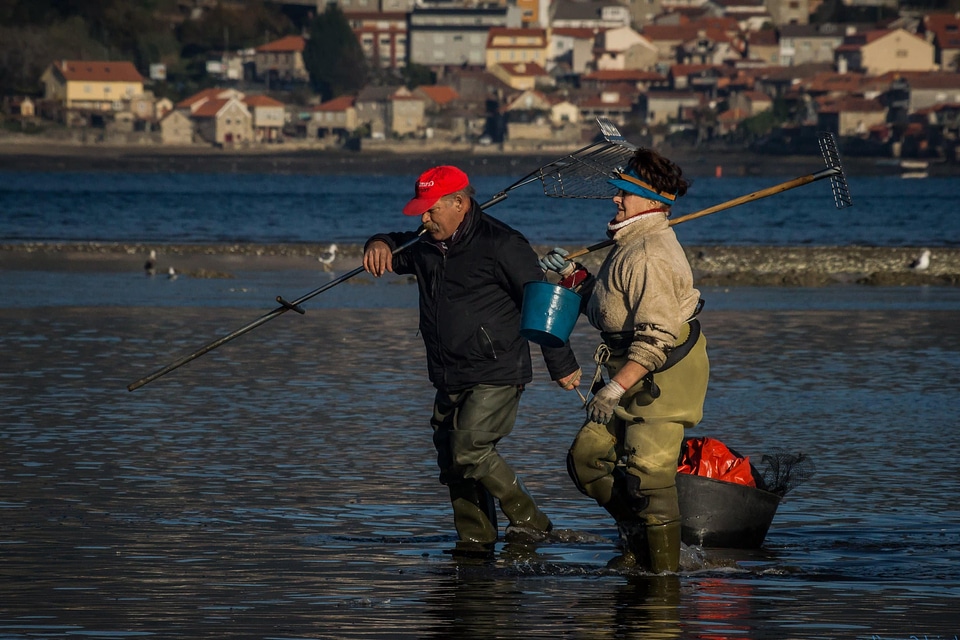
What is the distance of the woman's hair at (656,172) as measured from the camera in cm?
710

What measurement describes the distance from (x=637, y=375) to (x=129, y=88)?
16442 cm

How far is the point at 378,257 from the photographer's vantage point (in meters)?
7.78

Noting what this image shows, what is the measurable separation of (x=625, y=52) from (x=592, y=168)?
176 metres

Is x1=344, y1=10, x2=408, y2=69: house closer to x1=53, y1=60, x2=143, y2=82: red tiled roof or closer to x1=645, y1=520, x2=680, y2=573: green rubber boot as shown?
x1=53, y1=60, x2=143, y2=82: red tiled roof

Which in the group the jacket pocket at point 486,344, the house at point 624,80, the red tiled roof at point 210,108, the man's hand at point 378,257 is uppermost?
the house at point 624,80

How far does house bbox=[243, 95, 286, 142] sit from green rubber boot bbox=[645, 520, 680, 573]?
152305 millimetres

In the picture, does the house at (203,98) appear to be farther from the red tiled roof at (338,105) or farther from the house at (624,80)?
the house at (624,80)

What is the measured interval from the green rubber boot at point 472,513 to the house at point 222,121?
Answer: 146860 mm

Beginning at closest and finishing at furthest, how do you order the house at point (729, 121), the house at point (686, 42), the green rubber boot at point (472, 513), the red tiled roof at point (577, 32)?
the green rubber boot at point (472, 513)
the house at point (729, 121)
the house at point (686, 42)
the red tiled roof at point (577, 32)

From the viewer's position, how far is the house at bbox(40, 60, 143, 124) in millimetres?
162875

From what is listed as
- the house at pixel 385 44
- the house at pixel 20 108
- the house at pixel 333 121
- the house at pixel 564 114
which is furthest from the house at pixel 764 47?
the house at pixel 20 108

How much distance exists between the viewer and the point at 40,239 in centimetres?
3900

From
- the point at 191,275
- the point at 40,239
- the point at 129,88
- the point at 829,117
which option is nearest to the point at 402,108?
the point at 129,88

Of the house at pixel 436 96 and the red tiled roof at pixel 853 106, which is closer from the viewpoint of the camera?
the red tiled roof at pixel 853 106
